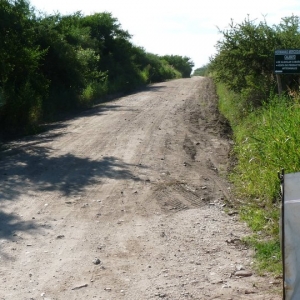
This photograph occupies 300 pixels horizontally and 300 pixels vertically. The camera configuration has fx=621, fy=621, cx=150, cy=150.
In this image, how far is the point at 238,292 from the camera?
5906 mm

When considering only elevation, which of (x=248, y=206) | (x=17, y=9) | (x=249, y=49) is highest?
(x=17, y=9)

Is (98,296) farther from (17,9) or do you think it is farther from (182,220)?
(17,9)

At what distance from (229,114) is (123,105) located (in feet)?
18.8

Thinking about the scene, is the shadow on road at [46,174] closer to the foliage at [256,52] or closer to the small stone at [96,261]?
the small stone at [96,261]

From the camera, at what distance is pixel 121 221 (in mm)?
8469

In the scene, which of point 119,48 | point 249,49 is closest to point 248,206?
point 249,49

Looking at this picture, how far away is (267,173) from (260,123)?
11.6ft

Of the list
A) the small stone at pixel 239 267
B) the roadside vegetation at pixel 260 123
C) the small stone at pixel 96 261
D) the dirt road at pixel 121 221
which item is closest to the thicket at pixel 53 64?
the dirt road at pixel 121 221

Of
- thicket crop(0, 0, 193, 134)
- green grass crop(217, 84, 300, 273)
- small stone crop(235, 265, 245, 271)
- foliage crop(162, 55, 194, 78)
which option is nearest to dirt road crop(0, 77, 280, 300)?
small stone crop(235, 265, 245, 271)

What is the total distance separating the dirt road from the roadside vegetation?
291mm

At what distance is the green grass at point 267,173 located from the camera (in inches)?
291

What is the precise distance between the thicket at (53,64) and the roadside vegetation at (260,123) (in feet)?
18.2

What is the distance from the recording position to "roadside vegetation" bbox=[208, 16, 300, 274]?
8.30 m

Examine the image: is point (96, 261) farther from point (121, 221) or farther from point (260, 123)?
point (260, 123)
